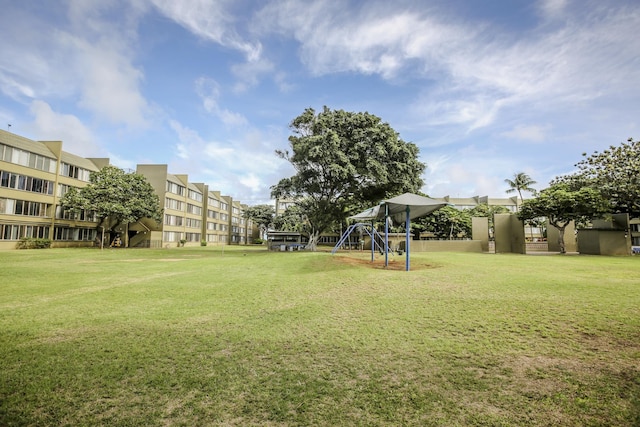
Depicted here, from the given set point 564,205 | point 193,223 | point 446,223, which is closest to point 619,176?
point 564,205

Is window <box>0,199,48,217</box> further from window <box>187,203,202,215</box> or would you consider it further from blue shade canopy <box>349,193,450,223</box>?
blue shade canopy <box>349,193,450,223</box>

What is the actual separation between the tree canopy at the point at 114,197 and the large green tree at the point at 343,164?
2164cm

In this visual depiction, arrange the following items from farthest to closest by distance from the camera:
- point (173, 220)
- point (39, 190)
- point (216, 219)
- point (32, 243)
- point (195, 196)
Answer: point (216, 219), point (195, 196), point (173, 220), point (39, 190), point (32, 243)

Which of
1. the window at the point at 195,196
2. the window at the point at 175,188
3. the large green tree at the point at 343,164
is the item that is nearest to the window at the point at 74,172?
the window at the point at 175,188

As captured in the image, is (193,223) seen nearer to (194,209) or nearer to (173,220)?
(194,209)

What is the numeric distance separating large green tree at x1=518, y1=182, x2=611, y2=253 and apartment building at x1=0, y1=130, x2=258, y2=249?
50114 millimetres

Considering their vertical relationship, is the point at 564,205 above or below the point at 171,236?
above

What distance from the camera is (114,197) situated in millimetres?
40406

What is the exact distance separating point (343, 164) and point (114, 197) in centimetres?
3062

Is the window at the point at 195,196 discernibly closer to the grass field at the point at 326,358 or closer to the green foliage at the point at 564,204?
the green foliage at the point at 564,204

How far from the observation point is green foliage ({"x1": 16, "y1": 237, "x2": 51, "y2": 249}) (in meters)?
34.3

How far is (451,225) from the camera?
50.9 meters

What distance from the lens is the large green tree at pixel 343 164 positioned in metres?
27.4

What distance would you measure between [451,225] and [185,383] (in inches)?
2053
